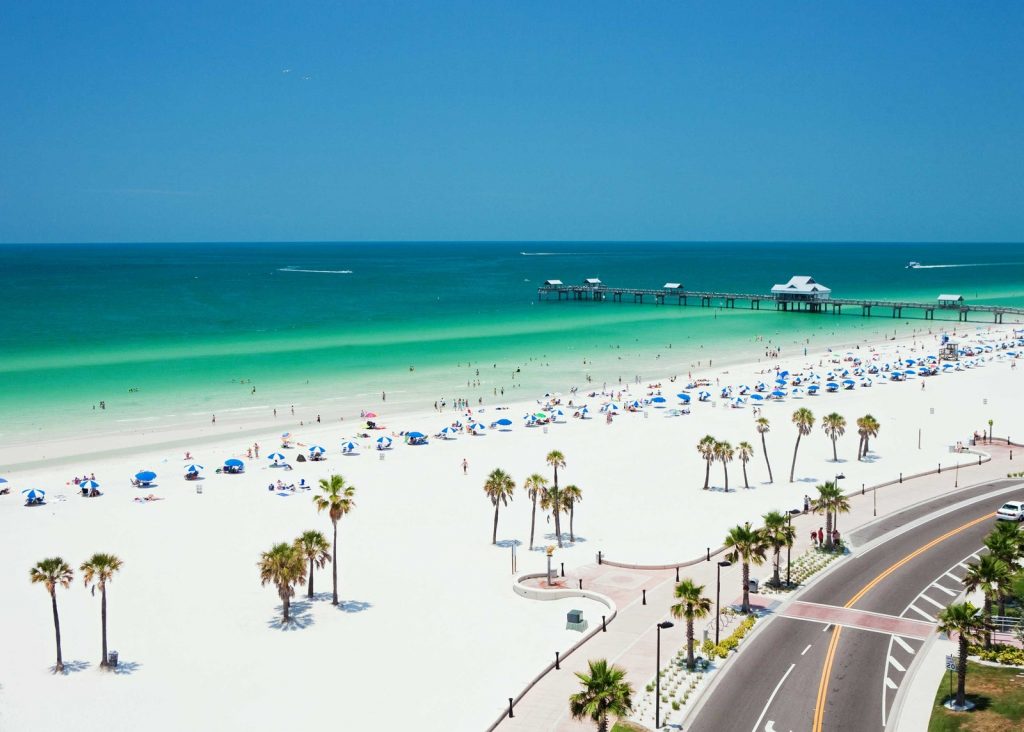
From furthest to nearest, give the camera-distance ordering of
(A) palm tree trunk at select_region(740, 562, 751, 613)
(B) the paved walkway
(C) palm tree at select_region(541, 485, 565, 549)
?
(C) palm tree at select_region(541, 485, 565, 549) → (A) palm tree trunk at select_region(740, 562, 751, 613) → (B) the paved walkway

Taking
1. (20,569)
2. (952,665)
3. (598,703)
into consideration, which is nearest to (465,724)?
(598,703)

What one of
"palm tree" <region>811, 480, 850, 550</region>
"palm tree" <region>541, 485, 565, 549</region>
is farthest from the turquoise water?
"palm tree" <region>811, 480, 850, 550</region>

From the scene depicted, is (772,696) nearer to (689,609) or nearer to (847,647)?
(689,609)

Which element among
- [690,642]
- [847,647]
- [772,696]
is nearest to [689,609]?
[690,642]

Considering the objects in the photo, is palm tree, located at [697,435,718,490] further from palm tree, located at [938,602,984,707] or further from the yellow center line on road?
palm tree, located at [938,602,984,707]

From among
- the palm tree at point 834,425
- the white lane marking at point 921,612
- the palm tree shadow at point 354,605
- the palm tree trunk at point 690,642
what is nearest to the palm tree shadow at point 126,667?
the palm tree shadow at point 354,605
